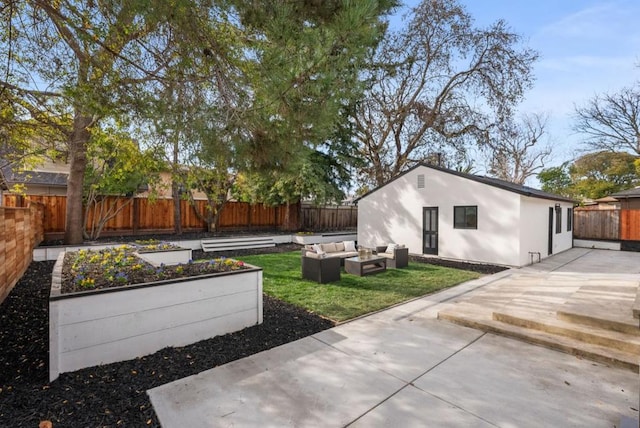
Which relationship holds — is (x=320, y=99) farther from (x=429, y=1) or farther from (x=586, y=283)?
(x=429, y=1)

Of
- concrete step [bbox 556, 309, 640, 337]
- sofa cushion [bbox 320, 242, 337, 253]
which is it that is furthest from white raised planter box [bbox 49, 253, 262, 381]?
sofa cushion [bbox 320, 242, 337, 253]

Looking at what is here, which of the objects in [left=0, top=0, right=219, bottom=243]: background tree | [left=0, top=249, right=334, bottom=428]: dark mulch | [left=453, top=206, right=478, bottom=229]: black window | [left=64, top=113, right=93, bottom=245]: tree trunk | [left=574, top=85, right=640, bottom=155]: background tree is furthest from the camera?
[left=574, top=85, right=640, bottom=155]: background tree

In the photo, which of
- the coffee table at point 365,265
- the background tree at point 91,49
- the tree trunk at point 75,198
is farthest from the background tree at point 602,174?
the tree trunk at point 75,198

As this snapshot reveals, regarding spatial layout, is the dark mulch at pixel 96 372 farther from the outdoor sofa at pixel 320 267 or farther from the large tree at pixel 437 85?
the large tree at pixel 437 85

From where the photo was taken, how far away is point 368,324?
4453 mm

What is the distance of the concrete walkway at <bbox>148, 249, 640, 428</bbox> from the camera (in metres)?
2.40

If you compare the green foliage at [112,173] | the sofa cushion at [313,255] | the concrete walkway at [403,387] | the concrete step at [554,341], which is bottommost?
the concrete walkway at [403,387]

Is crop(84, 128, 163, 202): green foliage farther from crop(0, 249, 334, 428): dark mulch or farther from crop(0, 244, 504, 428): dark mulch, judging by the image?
crop(0, 249, 334, 428): dark mulch

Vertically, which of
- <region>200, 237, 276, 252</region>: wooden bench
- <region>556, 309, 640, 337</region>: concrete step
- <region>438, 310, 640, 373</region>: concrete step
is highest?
<region>200, 237, 276, 252</region>: wooden bench

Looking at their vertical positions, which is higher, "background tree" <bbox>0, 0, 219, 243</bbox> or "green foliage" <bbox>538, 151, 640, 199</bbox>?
"green foliage" <bbox>538, 151, 640, 199</bbox>

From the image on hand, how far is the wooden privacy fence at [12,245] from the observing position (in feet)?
14.8

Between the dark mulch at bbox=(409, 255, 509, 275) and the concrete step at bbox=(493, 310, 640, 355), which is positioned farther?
the dark mulch at bbox=(409, 255, 509, 275)

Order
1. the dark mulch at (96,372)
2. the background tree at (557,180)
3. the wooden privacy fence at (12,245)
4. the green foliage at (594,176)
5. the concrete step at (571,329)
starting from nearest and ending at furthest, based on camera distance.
→ the dark mulch at (96,372)
the concrete step at (571,329)
the wooden privacy fence at (12,245)
the green foliage at (594,176)
the background tree at (557,180)

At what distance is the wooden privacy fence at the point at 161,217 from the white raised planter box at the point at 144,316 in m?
8.71
